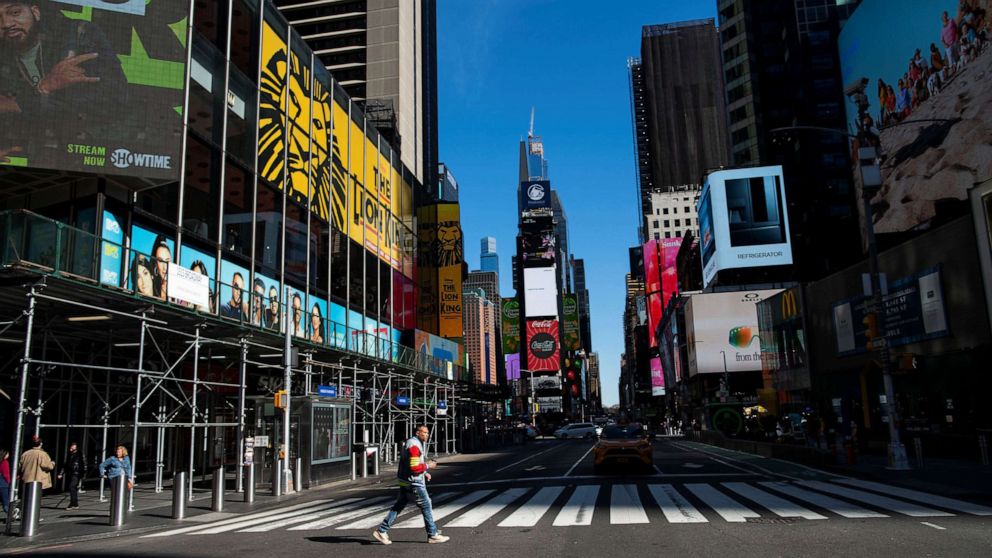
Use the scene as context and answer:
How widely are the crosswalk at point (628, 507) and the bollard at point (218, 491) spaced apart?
3.75 feet

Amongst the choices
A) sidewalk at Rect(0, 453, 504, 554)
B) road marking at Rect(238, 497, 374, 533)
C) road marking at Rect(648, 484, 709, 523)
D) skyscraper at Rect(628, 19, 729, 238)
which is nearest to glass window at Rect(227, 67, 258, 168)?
sidewalk at Rect(0, 453, 504, 554)

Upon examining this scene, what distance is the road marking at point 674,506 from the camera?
11688 mm

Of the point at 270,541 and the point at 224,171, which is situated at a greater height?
the point at 224,171

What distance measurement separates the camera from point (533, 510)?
1362cm

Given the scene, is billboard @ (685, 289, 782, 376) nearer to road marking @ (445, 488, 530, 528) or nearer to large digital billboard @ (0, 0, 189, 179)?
road marking @ (445, 488, 530, 528)

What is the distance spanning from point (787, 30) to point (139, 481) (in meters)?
97.1

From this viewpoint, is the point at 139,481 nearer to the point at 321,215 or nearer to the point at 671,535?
the point at 321,215

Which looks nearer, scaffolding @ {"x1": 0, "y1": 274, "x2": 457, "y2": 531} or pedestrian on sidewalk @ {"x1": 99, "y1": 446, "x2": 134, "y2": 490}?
pedestrian on sidewalk @ {"x1": 99, "y1": 446, "x2": 134, "y2": 490}

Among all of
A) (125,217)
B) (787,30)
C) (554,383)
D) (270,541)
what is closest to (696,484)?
(270,541)

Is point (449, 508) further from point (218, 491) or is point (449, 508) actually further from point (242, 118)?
point (242, 118)

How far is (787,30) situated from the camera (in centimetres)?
9500

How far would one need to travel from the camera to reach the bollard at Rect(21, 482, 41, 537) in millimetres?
12539

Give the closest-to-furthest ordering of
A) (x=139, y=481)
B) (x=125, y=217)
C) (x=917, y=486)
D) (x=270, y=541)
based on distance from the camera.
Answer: (x=270, y=541) < (x=917, y=486) < (x=125, y=217) < (x=139, y=481)

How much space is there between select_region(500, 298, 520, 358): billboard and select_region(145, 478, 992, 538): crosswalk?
15846 centimetres
